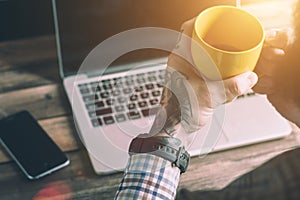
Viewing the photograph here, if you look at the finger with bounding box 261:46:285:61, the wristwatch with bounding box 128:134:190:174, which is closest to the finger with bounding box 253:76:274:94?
the finger with bounding box 261:46:285:61

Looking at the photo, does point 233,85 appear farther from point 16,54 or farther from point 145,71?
point 16,54

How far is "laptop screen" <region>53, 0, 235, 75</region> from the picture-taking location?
1.01m

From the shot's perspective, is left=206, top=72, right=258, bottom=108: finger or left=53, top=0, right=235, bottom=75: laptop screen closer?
left=206, top=72, right=258, bottom=108: finger

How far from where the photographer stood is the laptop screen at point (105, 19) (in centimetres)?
101

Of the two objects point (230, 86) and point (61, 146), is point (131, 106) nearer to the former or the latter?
point (61, 146)

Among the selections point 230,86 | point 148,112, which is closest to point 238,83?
point 230,86

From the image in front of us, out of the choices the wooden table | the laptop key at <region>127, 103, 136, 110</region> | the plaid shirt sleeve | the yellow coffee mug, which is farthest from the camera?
the laptop key at <region>127, 103, 136, 110</region>

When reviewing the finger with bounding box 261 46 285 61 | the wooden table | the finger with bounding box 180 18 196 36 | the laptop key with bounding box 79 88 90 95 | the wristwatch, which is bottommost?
the wooden table

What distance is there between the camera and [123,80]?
108 cm

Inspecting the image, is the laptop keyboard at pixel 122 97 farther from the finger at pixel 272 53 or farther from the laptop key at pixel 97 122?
the finger at pixel 272 53

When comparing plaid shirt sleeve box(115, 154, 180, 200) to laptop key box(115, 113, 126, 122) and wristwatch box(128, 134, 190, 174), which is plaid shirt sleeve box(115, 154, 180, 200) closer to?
wristwatch box(128, 134, 190, 174)

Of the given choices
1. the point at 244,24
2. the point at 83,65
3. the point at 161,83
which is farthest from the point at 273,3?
the point at 244,24

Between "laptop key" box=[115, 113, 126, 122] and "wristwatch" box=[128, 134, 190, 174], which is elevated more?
"wristwatch" box=[128, 134, 190, 174]

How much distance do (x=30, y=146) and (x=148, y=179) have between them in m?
0.25
